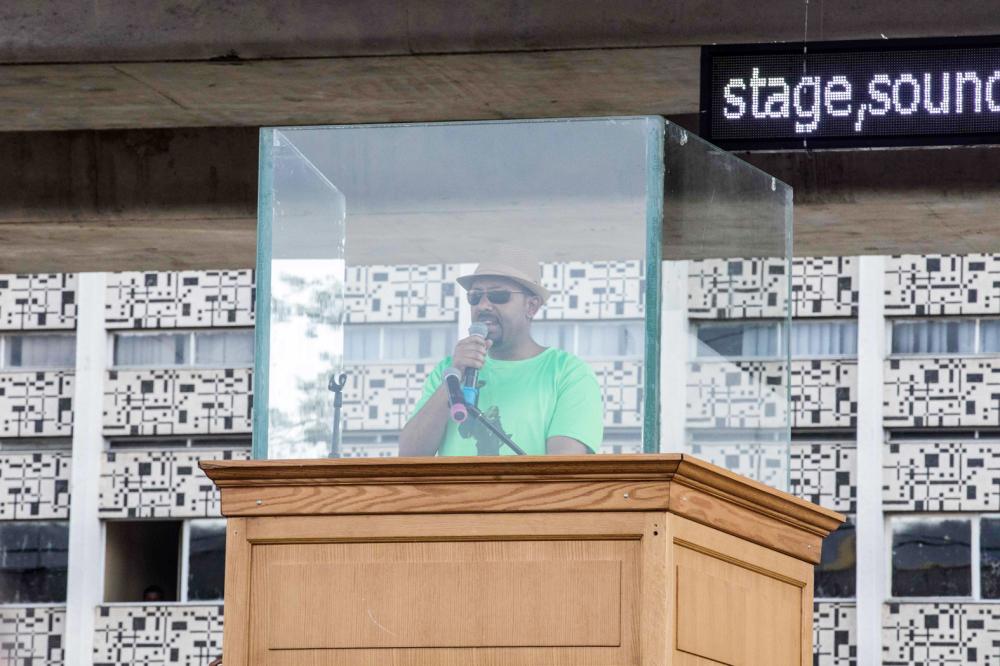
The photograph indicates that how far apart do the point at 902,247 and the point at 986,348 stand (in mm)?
12478

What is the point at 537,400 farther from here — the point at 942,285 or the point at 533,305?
the point at 942,285

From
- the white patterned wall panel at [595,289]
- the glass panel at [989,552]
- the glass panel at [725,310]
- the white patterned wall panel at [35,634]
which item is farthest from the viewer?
the white patterned wall panel at [35,634]

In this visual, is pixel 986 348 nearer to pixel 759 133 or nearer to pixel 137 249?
pixel 137 249

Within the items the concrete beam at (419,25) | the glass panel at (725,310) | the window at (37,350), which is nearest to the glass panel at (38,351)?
the window at (37,350)

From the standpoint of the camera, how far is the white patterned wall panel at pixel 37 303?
22891 mm

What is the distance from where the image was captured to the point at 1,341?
75.4 ft

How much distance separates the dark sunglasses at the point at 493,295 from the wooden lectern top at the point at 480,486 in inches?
25.2

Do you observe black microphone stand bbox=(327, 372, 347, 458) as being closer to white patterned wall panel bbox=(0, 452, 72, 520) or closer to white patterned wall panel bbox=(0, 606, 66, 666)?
white patterned wall panel bbox=(0, 606, 66, 666)

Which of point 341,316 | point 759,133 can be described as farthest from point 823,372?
point 341,316

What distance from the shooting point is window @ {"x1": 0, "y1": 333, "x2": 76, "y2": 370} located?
23.0m

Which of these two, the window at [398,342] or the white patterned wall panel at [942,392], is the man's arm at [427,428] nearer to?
the window at [398,342]

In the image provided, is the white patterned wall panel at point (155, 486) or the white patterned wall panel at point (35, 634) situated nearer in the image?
the white patterned wall panel at point (35, 634)

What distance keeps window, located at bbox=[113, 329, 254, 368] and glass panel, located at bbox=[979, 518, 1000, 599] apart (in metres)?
7.72

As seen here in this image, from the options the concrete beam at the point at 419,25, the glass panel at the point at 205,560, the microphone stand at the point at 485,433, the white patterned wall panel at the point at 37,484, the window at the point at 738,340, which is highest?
the concrete beam at the point at 419,25
